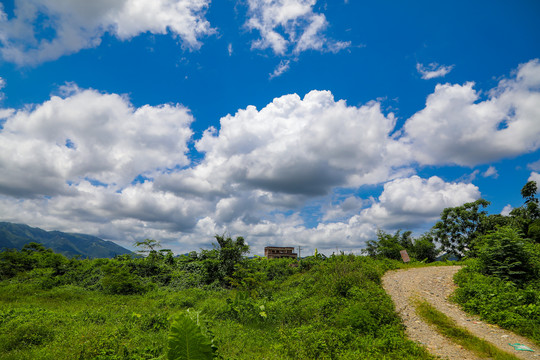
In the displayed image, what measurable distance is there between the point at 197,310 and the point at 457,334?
1120cm

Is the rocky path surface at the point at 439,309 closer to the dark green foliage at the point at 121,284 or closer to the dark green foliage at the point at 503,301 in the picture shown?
the dark green foliage at the point at 503,301

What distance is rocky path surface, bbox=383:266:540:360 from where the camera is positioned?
24.7ft

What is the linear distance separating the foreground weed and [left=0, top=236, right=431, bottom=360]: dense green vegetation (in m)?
1.33

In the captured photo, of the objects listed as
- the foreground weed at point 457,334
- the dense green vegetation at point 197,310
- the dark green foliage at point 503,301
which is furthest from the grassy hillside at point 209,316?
the dark green foliage at point 503,301

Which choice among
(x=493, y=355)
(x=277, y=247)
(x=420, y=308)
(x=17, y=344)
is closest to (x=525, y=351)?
(x=493, y=355)

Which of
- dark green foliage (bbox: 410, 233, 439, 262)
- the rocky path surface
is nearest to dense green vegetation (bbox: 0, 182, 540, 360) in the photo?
the rocky path surface

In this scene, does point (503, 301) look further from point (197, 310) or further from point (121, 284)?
point (121, 284)

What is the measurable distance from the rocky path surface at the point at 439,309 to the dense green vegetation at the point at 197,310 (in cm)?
70

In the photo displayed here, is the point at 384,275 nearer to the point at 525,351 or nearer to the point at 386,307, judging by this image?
the point at 386,307

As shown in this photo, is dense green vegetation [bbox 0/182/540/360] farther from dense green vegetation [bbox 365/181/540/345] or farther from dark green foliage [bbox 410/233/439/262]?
dark green foliage [bbox 410/233/439/262]

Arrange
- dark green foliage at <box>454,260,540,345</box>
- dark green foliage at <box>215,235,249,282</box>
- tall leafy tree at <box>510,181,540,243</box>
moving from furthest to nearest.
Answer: tall leafy tree at <box>510,181,540,243</box> < dark green foliage at <box>215,235,249,282</box> < dark green foliage at <box>454,260,540,345</box>

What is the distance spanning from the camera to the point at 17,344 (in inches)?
328

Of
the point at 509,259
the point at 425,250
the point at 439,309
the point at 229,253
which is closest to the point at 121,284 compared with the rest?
the point at 229,253

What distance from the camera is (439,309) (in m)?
10.7
